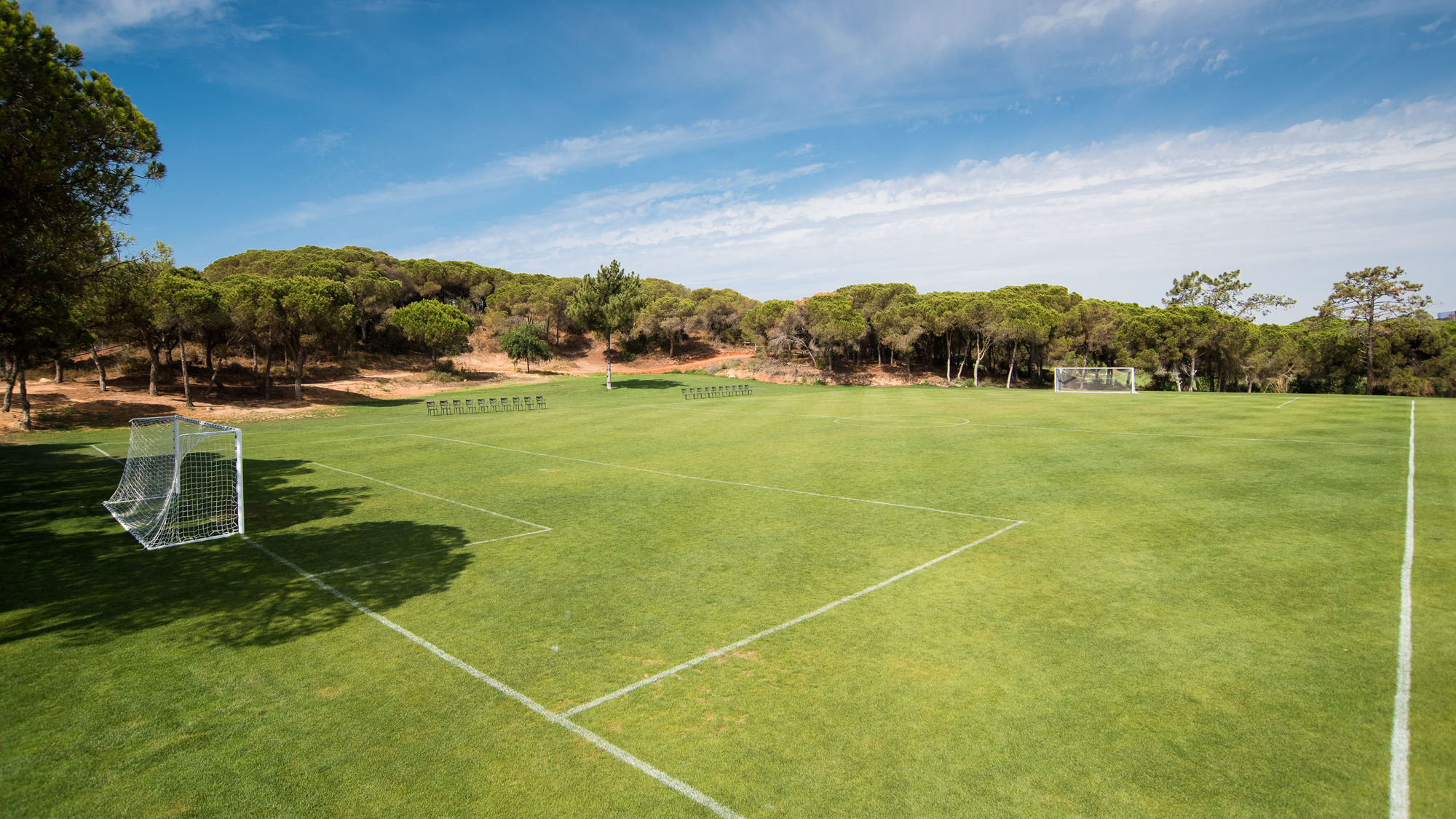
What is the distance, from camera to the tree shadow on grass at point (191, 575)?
745 centimetres

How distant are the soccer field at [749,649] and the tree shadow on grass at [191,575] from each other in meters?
0.07

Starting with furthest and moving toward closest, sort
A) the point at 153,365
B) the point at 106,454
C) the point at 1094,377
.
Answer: the point at 1094,377 < the point at 153,365 < the point at 106,454

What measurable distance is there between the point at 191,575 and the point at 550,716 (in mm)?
7439

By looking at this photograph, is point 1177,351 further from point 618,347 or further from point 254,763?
point 254,763

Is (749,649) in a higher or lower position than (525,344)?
lower

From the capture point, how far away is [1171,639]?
268 inches

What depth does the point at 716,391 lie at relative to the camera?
47.6 meters

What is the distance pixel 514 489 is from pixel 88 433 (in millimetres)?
23221

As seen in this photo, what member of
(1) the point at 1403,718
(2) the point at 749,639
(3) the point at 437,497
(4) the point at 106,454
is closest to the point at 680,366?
(4) the point at 106,454

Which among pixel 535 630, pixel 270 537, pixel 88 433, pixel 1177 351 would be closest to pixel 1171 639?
pixel 535 630

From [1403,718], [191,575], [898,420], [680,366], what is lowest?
[191,575]

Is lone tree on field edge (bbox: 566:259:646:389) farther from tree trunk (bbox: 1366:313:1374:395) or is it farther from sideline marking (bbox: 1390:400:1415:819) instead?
tree trunk (bbox: 1366:313:1374:395)

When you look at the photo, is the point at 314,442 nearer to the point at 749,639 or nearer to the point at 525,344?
the point at 749,639

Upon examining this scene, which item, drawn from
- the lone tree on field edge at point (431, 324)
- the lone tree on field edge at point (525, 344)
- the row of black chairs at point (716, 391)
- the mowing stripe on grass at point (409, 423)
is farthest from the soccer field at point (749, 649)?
the lone tree on field edge at point (525, 344)
